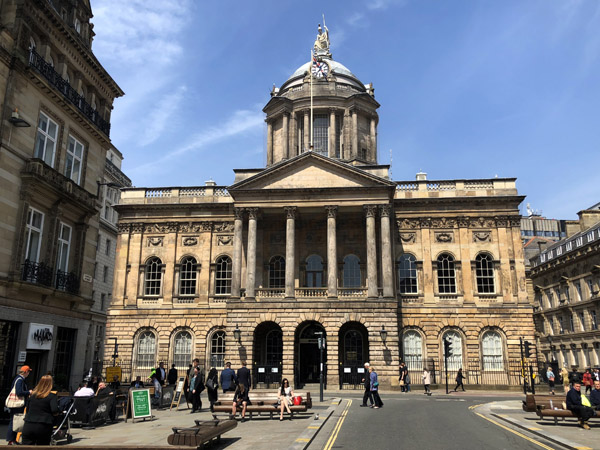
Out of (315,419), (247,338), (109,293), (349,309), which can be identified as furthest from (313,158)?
(109,293)

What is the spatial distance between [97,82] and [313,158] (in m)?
16.0

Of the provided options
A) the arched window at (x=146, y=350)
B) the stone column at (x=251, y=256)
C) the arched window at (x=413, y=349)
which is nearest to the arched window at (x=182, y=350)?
the arched window at (x=146, y=350)

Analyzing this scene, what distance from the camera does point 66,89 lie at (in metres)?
19.5

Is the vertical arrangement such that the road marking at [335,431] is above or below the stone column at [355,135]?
below

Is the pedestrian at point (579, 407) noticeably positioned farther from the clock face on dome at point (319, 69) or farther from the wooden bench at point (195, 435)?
the clock face on dome at point (319, 69)

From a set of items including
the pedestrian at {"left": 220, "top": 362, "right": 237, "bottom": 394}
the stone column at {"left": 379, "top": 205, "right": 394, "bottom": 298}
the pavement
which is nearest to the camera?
the pavement

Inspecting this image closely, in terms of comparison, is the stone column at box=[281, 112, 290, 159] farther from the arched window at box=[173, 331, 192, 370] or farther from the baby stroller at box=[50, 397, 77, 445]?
the baby stroller at box=[50, 397, 77, 445]

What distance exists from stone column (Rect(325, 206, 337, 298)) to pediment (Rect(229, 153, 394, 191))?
1919 millimetres

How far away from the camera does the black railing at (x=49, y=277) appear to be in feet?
55.1

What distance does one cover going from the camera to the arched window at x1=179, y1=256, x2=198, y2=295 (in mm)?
37219

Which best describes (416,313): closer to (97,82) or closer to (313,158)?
(313,158)

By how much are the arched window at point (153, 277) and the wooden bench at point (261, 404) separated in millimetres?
22378

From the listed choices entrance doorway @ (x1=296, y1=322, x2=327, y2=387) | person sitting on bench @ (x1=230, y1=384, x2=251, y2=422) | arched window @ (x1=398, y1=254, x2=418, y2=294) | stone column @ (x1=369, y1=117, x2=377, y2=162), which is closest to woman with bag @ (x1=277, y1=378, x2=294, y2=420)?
person sitting on bench @ (x1=230, y1=384, x2=251, y2=422)

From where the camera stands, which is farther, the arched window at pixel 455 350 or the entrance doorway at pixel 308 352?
the arched window at pixel 455 350
